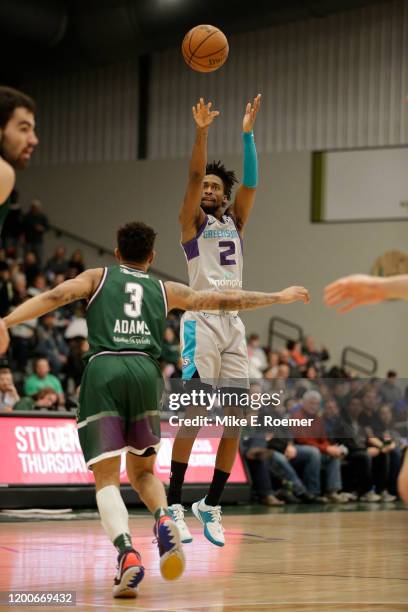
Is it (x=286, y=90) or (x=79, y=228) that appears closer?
(x=286, y=90)

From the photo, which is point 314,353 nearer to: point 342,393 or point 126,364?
point 342,393

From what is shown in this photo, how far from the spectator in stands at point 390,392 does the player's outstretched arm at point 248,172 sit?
9.83 m

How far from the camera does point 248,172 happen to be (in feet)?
26.1

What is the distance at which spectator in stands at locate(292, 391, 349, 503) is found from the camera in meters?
14.3

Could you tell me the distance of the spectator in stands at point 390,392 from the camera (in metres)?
17.8

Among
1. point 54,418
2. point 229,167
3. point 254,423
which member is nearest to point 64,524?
point 54,418

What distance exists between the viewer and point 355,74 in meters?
22.2

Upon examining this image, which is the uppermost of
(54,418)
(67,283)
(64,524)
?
(67,283)

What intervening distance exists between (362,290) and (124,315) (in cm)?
187

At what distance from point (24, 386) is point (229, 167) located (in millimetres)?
9822

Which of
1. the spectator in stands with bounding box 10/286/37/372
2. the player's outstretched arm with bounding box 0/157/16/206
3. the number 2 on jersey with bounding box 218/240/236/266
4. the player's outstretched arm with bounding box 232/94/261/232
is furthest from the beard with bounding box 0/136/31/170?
the spectator in stands with bounding box 10/286/37/372

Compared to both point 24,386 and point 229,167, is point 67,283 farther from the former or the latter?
point 229,167

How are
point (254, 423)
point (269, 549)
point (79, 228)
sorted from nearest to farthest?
point (269, 549) → point (254, 423) → point (79, 228)

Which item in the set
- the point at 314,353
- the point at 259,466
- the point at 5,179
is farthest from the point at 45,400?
the point at 314,353
